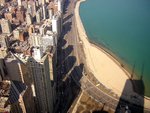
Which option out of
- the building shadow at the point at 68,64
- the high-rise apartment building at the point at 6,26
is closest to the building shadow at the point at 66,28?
the building shadow at the point at 68,64

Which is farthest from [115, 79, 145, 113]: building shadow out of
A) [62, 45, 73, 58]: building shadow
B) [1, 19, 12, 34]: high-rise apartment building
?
[1, 19, 12, 34]: high-rise apartment building

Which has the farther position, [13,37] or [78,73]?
[13,37]

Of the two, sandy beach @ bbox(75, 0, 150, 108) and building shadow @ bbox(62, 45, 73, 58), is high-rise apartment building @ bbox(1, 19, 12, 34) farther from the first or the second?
sandy beach @ bbox(75, 0, 150, 108)

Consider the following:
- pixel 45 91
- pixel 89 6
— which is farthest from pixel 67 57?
pixel 89 6

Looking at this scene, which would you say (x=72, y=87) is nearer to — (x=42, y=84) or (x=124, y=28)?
(x=42, y=84)

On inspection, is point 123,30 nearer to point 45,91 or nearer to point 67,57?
point 67,57

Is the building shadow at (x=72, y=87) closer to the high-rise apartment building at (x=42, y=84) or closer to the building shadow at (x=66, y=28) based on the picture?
the high-rise apartment building at (x=42, y=84)
